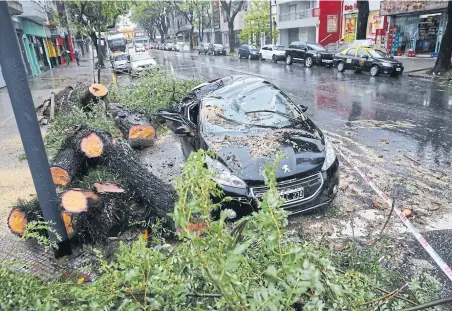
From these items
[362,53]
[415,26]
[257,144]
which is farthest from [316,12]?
[257,144]

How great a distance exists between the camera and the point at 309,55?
2386cm

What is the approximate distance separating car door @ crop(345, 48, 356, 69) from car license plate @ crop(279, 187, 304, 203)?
17125 millimetres

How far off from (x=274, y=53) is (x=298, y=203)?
25.3m

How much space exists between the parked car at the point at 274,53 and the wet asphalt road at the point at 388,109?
9444 mm

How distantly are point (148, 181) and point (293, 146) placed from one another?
1989 millimetres

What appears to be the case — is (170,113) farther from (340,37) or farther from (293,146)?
(340,37)

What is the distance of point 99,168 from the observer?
4.63 m

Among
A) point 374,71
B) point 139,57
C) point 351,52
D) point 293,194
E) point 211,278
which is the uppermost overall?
point 211,278

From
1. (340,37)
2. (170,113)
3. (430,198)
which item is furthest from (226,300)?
(340,37)

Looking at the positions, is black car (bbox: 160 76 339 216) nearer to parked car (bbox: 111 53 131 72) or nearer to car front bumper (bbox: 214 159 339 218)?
car front bumper (bbox: 214 159 339 218)

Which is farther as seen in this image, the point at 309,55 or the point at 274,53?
the point at 274,53

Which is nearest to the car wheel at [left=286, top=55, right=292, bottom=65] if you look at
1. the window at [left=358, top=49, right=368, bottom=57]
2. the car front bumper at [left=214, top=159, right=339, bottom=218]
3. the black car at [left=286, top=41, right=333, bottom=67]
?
the black car at [left=286, top=41, right=333, bottom=67]

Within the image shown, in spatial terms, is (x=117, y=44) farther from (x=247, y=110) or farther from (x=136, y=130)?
(x=247, y=110)

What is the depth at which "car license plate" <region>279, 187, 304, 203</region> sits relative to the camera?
13.7 ft
